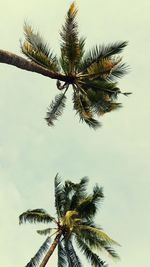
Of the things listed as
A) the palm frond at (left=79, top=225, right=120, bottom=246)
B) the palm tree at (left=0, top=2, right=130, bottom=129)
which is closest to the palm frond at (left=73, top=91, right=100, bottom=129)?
the palm tree at (left=0, top=2, right=130, bottom=129)

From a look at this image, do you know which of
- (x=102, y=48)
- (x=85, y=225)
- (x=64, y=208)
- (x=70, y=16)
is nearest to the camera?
(x=70, y=16)

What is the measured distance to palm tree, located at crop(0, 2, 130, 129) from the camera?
19.9 m

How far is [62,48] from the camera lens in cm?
2056

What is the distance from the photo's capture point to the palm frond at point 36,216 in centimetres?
2594

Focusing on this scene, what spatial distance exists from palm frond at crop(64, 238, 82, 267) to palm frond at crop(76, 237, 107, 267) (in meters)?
0.44

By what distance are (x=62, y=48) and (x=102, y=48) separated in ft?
5.59

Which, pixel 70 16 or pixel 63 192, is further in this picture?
pixel 63 192

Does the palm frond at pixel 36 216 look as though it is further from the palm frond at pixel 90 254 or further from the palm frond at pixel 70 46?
the palm frond at pixel 70 46

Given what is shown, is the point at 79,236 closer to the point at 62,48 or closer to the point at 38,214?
the point at 38,214

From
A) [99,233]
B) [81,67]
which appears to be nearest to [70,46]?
[81,67]

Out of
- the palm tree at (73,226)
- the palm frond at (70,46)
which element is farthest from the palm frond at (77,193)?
the palm frond at (70,46)

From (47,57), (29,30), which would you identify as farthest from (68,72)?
(29,30)

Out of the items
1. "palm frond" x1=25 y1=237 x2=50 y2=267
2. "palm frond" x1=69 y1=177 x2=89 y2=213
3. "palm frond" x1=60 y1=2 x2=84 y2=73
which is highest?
"palm frond" x1=60 y1=2 x2=84 y2=73

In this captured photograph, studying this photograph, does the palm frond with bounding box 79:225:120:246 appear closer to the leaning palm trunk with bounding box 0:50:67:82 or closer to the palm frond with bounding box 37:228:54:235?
the palm frond with bounding box 37:228:54:235
